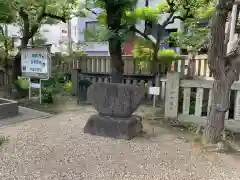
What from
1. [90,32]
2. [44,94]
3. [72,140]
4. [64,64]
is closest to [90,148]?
[72,140]

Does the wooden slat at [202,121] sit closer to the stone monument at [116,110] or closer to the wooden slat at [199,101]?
the wooden slat at [199,101]

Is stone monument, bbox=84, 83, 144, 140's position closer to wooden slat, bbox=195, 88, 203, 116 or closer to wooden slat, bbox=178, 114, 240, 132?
wooden slat, bbox=178, 114, 240, 132

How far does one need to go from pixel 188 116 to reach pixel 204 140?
1067mm

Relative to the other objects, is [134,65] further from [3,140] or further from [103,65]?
[3,140]

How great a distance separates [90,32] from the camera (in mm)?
5012

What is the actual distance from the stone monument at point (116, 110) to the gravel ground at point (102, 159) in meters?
0.15

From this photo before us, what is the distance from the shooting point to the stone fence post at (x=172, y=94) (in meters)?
4.34

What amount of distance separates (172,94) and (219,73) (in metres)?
1.41

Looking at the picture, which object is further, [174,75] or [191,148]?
[174,75]

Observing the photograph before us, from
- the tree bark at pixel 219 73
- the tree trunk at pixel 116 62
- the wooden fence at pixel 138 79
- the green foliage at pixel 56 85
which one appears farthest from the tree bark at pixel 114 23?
the green foliage at pixel 56 85

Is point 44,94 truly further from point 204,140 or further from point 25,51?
point 204,140

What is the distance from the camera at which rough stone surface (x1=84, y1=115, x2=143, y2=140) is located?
3.49 metres

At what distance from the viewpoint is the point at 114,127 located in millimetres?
3545

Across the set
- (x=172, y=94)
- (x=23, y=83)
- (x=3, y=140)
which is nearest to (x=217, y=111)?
(x=172, y=94)
